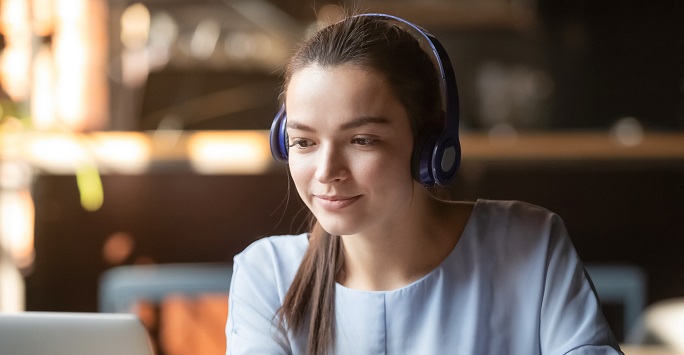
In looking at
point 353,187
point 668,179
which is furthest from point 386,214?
point 668,179

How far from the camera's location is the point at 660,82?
3566 millimetres

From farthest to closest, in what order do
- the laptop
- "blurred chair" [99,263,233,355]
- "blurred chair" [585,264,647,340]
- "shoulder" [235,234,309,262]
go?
1. "blurred chair" [585,264,647,340]
2. "blurred chair" [99,263,233,355]
3. "shoulder" [235,234,309,262]
4. the laptop

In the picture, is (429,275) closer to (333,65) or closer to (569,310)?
(569,310)

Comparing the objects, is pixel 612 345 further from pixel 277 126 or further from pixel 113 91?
pixel 113 91

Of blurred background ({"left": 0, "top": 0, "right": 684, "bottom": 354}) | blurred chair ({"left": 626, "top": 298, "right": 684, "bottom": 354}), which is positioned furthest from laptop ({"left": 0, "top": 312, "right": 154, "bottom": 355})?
blurred background ({"left": 0, "top": 0, "right": 684, "bottom": 354})

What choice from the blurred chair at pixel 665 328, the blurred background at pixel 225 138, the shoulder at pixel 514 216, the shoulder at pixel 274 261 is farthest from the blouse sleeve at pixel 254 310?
the blurred background at pixel 225 138

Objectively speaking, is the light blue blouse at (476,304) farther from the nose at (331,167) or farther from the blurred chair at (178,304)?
the blurred chair at (178,304)

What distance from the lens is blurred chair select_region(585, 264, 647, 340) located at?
269 cm

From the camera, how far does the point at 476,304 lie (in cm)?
113

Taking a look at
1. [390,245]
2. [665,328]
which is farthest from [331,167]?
[665,328]

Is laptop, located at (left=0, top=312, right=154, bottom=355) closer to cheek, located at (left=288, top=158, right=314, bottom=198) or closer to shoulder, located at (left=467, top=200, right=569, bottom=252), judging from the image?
cheek, located at (left=288, top=158, right=314, bottom=198)

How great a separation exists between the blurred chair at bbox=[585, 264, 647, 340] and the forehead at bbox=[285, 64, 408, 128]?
5.86 feet

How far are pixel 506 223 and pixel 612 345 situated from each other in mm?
199

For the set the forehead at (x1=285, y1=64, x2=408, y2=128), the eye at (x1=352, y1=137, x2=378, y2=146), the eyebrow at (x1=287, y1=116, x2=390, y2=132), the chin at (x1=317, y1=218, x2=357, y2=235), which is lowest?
the chin at (x1=317, y1=218, x2=357, y2=235)
